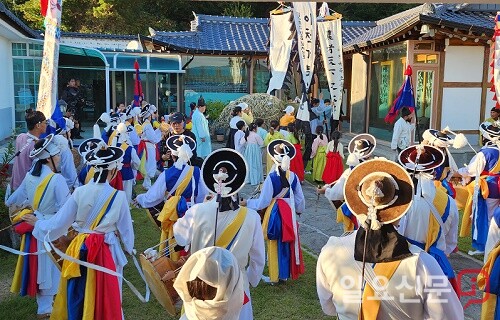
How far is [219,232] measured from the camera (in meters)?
3.47

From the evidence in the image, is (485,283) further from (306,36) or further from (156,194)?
(306,36)

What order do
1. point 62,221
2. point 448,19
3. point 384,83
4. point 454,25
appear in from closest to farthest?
point 62,221, point 454,25, point 448,19, point 384,83

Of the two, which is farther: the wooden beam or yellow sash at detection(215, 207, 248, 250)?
the wooden beam

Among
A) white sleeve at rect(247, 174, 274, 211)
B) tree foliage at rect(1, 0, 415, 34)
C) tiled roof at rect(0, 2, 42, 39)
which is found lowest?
white sleeve at rect(247, 174, 274, 211)

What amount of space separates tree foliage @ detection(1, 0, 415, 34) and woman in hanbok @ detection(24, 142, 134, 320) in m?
17.5

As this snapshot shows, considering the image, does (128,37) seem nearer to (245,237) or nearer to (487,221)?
(487,221)

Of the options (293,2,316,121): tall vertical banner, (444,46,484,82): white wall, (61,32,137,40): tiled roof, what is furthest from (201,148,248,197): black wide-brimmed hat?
(61,32,137,40): tiled roof

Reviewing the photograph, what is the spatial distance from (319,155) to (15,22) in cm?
789

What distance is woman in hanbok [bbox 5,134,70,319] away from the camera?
14.7 ft

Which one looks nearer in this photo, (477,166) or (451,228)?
(451,228)

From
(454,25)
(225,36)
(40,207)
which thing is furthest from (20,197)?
(225,36)

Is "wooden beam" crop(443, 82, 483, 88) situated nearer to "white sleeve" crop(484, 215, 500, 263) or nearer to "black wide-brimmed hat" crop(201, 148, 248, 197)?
"white sleeve" crop(484, 215, 500, 263)

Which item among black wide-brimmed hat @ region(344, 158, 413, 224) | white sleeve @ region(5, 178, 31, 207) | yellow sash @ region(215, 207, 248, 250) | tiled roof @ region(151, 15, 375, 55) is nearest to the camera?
black wide-brimmed hat @ region(344, 158, 413, 224)

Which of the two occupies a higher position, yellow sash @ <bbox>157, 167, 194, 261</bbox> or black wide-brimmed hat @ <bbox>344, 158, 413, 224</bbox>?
black wide-brimmed hat @ <bbox>344, 158, 413, 224</bbox>
